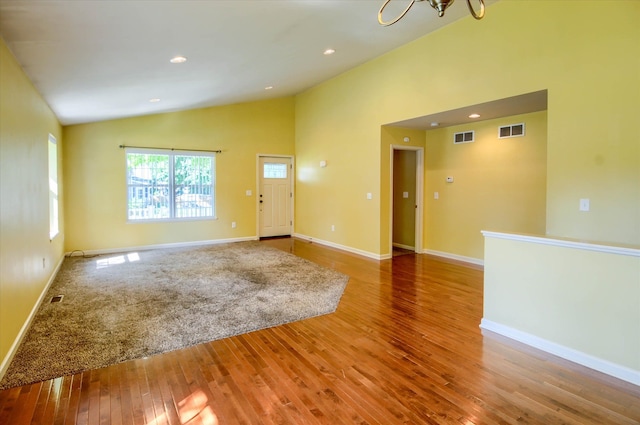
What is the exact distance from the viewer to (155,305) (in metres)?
3.72

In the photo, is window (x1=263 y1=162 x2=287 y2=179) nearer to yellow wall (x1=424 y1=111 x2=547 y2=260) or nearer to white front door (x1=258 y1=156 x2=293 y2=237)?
white front door (x1=258 y1=156 x2=293 y2=237)

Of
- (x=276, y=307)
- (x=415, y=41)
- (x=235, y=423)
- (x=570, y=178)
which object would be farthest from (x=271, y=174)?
(x=235, y=423)

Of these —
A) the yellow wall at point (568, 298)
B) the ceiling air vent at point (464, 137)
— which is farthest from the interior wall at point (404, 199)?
the yellow wall at point (568, 298)

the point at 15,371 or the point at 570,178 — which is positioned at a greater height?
the point at 570,178

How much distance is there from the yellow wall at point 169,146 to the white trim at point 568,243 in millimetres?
5875

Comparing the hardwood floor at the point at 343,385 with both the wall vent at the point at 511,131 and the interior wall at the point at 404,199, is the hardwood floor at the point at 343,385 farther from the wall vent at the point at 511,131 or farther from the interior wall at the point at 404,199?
the interior wall at the point at 404,199

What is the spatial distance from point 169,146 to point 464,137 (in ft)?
18.5

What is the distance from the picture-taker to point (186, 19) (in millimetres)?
2748

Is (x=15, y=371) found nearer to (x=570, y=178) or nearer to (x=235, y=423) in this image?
(x=235, y=423)

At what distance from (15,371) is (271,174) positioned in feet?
21.0

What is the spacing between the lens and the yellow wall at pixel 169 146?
6.24m

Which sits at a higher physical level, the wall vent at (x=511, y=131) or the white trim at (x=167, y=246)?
the wall vent at (x=511, y=131)

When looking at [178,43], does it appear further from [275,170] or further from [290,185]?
[290,185]

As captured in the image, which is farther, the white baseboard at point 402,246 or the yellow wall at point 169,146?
the white baseboard at point 402,246
